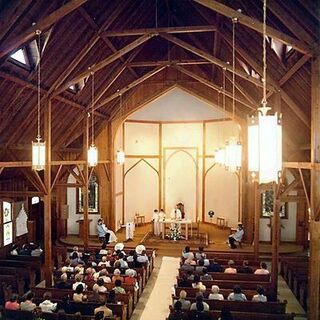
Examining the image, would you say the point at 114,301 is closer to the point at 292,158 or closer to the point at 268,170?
the point at 268,170

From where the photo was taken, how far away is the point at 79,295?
8797mm

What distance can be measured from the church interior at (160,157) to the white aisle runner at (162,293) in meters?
0.07

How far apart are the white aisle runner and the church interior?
0.23 feet

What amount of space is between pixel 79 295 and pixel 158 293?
356 cm

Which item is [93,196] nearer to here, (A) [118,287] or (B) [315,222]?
(A) [118,287]

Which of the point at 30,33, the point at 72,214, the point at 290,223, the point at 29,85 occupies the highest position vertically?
the point at 30,33

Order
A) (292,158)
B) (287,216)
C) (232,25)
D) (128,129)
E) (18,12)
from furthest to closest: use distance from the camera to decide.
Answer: (128,129), (287,216), (292,158), (232,25), (18,12)

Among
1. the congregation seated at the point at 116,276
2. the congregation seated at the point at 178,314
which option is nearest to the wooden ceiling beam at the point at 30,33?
the congregation seated at the point at 116,276

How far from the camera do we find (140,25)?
12.9 metres

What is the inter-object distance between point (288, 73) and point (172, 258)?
9.03 metres

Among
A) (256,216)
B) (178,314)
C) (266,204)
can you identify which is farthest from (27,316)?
(266,204)

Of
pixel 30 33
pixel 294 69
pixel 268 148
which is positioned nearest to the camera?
pixel 268 148

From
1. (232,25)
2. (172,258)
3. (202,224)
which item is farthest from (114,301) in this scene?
(202,224)

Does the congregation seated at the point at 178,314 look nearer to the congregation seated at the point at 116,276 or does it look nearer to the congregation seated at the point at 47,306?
the congregation seated at the point at 116,276
